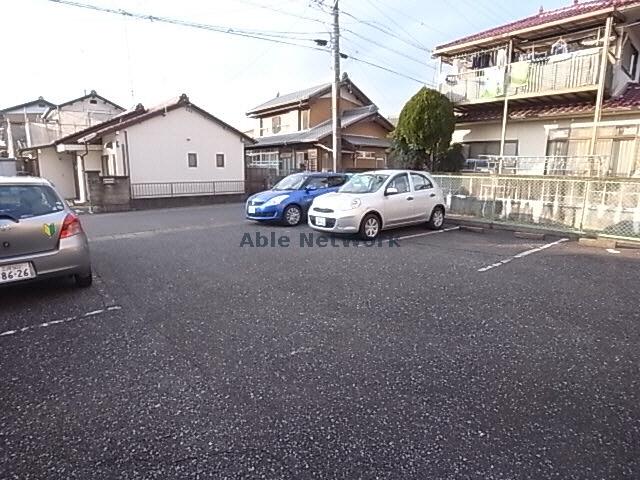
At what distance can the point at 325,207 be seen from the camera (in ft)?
25.8

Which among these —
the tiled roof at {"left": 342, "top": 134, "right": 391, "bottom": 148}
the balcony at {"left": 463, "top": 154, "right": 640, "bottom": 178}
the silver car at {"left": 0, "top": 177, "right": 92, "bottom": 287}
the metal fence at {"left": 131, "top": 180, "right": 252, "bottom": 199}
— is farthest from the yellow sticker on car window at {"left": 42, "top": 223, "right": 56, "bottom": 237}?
the tiled roof at {"left": 342, "top": 134, "right": 391, "bottom": 148}

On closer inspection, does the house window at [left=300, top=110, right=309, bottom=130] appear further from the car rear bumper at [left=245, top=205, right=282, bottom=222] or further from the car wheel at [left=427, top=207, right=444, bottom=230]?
the car wheel at [left=427, top=207, right=444, bottom=230]

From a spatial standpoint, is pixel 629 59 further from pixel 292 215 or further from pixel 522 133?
pixel 292 215

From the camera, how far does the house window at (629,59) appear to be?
1167 centimetres

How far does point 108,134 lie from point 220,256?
1309 cm

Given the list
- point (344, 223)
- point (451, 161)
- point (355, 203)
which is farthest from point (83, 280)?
point (451, 161)

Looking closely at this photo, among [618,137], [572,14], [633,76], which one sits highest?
[572,14]

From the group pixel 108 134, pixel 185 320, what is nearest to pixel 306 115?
pixel 108 134

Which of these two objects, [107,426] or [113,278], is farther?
[113,278]

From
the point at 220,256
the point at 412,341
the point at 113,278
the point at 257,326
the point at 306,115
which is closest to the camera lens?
the point at 412,341

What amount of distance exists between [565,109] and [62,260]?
13.6m

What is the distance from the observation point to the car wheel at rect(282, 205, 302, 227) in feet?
31.7

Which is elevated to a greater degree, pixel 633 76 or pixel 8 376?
pixel 633 76

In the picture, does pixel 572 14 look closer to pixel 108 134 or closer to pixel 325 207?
pixel 325 207
